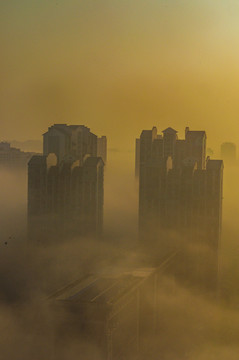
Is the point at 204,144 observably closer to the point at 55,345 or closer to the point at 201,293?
the point at 201,293

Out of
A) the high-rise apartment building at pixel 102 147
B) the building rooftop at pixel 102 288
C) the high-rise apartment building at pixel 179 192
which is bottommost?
the building rooftop at pixel 102 288

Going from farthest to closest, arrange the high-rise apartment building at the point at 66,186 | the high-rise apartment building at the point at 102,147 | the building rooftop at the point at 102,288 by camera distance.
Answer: the high-rise apartment building at the point at 102,147 < the high-rise apartment building at the point at 66,186 < the building rooftop at the point at 102,288

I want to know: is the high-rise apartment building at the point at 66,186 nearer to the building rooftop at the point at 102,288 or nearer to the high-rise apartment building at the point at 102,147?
the high-rise apartment building at the point at 102,147

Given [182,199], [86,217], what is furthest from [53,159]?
[182,199]

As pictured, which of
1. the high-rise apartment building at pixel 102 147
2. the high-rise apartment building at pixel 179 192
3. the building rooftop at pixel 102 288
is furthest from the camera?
the high-rise apartment building at pixel 179 192

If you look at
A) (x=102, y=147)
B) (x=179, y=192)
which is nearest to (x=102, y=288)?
(x=102, y=147)

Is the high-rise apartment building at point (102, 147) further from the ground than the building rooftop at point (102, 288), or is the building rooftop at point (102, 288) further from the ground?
the high-rise apartment building at point (102, 147)

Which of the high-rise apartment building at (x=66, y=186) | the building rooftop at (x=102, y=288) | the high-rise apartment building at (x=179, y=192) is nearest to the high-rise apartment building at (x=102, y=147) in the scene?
the high-rise apartment building at (x=66, y=186)

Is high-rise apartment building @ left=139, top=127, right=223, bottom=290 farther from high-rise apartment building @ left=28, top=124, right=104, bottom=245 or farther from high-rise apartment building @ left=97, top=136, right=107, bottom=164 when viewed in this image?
high-rise apartment building @ left=28, top=124, right=104, bottom=245
